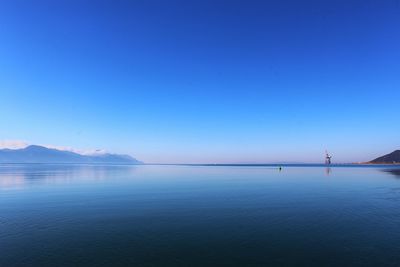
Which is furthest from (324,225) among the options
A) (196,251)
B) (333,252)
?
(196,251)

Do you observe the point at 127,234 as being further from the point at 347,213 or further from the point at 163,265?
the point at 347,213

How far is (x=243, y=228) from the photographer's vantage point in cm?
2261

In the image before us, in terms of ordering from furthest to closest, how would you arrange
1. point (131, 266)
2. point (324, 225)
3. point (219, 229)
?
point (324, 225)
point (219, 229)
point (131, 266)

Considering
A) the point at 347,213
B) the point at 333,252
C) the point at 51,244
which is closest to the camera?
the point at 333,252

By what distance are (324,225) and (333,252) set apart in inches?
292

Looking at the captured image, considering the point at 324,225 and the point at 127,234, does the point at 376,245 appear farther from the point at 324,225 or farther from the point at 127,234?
the point at 127,234

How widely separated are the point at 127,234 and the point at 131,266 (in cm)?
637

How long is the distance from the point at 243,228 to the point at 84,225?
15.1 m

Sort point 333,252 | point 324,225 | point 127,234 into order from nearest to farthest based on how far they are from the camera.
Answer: point 333,252 < point 127,234 < point 324,225

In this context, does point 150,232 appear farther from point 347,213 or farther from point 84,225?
point 347,213

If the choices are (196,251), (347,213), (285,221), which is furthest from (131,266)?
(347,213)

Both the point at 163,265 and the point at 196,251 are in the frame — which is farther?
the point at 196,251

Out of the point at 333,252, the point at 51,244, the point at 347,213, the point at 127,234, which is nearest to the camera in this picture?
the point at 333,252

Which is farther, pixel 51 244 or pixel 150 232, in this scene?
pixel 150 232
